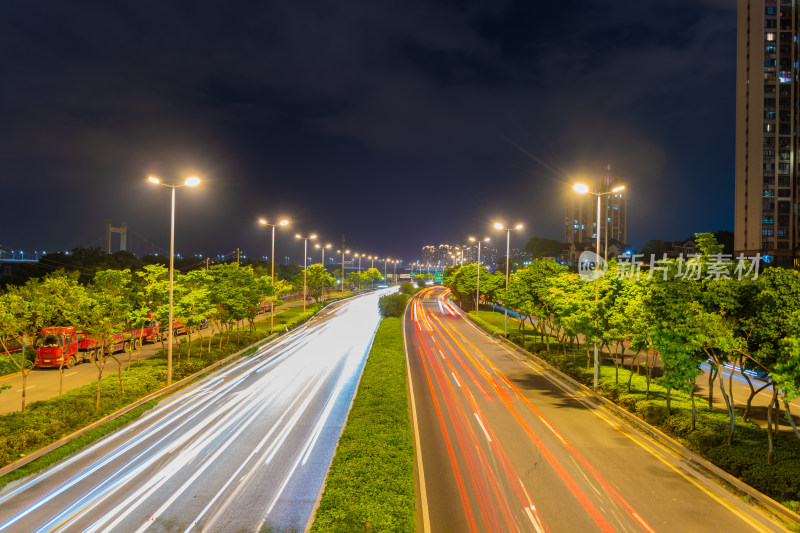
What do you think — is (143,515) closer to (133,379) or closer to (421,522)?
(421,522)

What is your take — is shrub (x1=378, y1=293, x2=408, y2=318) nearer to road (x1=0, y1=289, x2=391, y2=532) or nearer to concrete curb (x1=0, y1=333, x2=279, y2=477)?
concrete curb (x1=0, y1=333, x2=279, y2=477)

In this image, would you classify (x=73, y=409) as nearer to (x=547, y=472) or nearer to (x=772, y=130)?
(x=547, y=472)

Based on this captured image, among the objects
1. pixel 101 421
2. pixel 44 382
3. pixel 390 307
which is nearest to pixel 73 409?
pixel 101 421

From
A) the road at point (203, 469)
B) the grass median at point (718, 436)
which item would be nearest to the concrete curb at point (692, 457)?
the grass median at point (718, 436)

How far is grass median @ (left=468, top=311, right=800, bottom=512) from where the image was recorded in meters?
12.0

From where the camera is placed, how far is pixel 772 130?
86500 millimetres

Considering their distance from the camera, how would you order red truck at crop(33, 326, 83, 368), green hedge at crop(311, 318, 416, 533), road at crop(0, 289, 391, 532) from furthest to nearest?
red truck at crop(33, 326, 83, 368) < road at crop(0, 289, 391, 532) < green hedge at crop(311, 318, 416, 533)

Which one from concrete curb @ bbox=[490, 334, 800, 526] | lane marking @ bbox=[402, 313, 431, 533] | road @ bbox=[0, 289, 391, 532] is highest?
concrete curb @ bbox=[490, 334, 800, 526]

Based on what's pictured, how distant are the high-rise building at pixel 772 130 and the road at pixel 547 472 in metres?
92.2

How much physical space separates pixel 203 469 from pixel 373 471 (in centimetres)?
568

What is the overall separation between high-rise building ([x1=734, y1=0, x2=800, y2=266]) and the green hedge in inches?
3880

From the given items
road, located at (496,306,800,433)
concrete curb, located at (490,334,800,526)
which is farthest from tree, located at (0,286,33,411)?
road, located at (496,306,800,433)

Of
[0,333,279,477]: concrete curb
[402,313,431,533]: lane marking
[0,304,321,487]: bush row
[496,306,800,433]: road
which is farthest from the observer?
[496,306,800,433]: road

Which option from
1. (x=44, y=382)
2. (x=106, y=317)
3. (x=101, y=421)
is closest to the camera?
(x=101, y=421)
